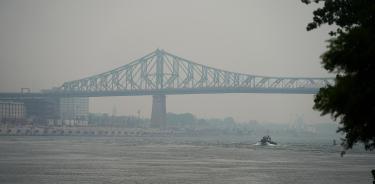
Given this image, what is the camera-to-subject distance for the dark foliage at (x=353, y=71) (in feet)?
64.9

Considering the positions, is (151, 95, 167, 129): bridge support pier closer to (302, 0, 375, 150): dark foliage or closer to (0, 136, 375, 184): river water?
(0, 136, 375, 184): river water

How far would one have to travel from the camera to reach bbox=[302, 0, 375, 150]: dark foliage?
19781 mm

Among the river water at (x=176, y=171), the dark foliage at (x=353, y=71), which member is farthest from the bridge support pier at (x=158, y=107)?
the dark foliage at (x=353, y=71)

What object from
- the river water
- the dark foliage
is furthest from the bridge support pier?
the dark foliage

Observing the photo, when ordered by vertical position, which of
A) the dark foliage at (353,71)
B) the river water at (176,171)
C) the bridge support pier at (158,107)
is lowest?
the river water at (176,171)

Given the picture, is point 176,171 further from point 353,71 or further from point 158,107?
point 158,107

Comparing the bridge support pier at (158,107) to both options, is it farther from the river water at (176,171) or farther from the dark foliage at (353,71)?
the dark foliage at (353,71)

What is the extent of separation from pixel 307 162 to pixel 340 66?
4444 cm

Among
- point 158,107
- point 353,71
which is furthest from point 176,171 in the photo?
point 158,107

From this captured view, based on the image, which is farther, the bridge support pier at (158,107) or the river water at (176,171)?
the bridge support pier at (158,107)

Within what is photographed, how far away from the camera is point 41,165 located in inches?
2281

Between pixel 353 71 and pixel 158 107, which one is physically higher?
pixel 158 107

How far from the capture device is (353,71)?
805 inches

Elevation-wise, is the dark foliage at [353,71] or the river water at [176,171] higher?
the dark foliage at [353,71]
